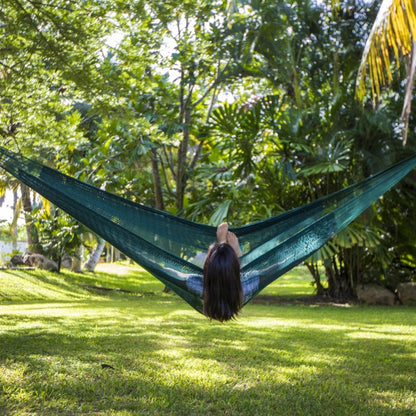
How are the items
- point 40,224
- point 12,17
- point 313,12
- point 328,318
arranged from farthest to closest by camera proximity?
point 40,224
point 313,12
point 328,318
point 12,17

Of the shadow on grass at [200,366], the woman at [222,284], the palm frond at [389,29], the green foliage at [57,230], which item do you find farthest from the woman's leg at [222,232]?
the green foliage at [57,230]

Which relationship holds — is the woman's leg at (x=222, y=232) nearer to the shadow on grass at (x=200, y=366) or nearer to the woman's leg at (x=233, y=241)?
the woman's leg at (x=233, y=241)

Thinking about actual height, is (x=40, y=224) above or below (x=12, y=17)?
below

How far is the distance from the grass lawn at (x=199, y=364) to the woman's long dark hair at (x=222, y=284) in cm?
34

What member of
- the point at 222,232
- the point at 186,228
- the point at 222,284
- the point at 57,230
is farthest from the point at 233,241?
the point at 57,230

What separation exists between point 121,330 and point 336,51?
4147mm

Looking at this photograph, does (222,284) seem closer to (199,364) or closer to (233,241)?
(233,241)

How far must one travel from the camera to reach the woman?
231 cm

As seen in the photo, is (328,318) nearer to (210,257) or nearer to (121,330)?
(121,330)

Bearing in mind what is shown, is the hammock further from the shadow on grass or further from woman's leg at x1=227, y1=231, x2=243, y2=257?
the shadow on grass

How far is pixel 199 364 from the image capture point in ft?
8.85

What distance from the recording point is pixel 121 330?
373 centimetres

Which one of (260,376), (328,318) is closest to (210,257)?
(260,376)

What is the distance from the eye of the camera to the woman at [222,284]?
7.57ft
